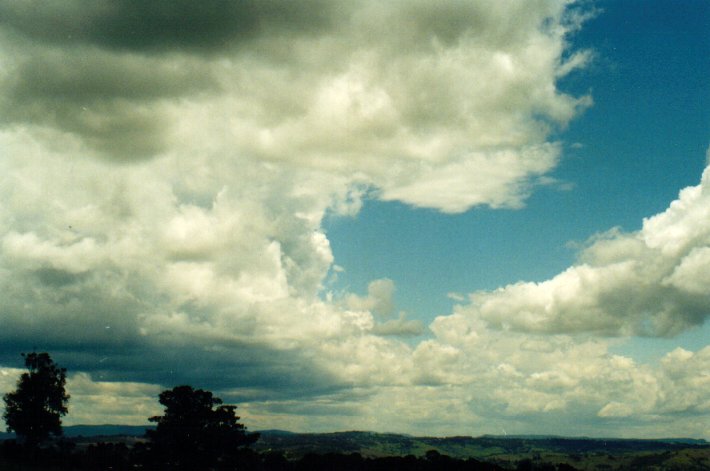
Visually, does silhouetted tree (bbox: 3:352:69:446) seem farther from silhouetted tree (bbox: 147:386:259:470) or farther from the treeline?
silhouetted tree (bbox: 147:386:259:470)

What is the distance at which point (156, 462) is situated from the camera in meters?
92.7

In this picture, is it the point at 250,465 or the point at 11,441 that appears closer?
the point at 250,465

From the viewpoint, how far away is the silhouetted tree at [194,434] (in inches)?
3632

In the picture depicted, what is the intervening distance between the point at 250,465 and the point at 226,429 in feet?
25.4

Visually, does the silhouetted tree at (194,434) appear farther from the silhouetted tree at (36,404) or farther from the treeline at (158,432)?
the silhouetted tree at (36,404)

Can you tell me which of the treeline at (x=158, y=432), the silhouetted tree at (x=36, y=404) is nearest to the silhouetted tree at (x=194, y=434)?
the treeline at (x=158, y=432)

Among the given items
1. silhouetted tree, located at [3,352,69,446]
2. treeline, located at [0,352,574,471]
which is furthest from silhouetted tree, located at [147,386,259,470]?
silhouetted tree, located at [3,352,69,446]

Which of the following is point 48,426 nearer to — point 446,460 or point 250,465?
point 250,465

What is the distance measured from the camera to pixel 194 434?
93750mm

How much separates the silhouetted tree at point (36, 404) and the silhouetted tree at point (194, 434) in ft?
60.9

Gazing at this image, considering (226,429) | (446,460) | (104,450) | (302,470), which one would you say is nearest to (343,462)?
(302,470)

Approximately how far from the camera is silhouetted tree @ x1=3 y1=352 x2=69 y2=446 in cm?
9900

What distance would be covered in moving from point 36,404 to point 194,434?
27.5 metres

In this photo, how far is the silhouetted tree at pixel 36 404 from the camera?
99.0 metres
